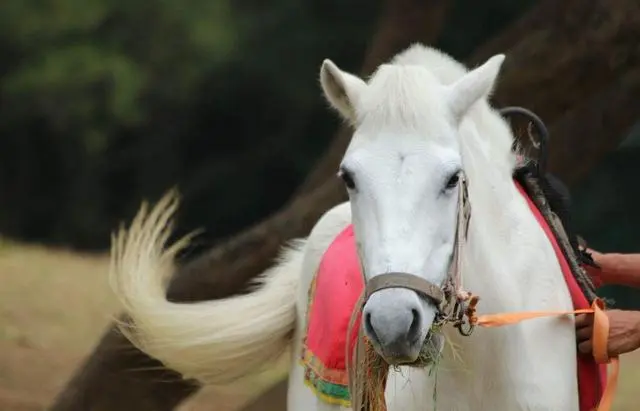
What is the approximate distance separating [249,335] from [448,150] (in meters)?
1.70

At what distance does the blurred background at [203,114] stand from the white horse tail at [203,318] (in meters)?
1.52

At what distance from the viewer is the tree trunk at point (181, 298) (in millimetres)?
5199

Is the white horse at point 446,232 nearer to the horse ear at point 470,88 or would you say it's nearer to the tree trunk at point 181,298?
the horse ear at point 470,88

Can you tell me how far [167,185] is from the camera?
12.3 meters

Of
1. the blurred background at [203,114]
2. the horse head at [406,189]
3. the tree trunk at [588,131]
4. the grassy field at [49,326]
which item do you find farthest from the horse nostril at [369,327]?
the grassy field at [49,326]

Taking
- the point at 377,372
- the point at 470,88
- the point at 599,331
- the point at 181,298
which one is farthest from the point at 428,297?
the point at 181,298

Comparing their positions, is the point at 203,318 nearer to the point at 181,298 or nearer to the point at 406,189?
the point at 181,298

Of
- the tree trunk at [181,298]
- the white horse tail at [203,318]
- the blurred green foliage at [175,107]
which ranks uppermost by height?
the blurred green foliage at [175,107]

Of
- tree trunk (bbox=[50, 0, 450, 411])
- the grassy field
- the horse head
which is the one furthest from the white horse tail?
the grassy field

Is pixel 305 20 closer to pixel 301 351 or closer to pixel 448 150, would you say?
pixel 301 351

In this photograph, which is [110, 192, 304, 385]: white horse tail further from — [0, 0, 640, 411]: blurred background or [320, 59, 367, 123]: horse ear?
[0, 0, 640, 411]: blurred background

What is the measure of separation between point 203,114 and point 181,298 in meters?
7.16

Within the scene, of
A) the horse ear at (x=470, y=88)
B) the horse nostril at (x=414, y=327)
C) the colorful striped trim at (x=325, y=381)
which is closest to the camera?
the horse nostril at (x=414, y=327)

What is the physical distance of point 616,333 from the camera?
3.02 m
